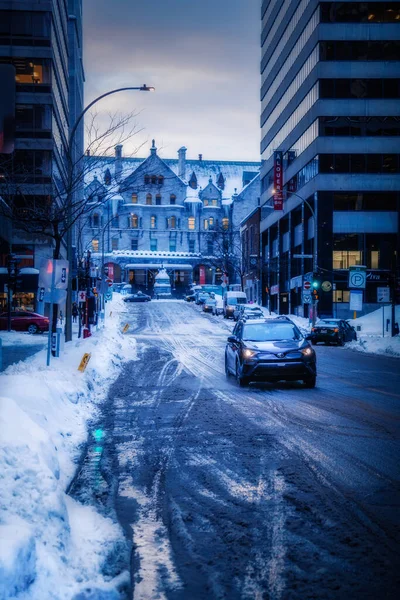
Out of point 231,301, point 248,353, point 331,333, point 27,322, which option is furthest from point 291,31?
point 248,353

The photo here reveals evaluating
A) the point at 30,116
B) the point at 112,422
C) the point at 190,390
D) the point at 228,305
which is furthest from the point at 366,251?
the point at 112,422

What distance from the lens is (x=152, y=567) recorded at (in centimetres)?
500

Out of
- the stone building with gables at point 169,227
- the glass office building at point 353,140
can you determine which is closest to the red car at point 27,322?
the glass office building at point 353,140

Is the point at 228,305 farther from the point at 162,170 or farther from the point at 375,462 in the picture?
the point at 375,462

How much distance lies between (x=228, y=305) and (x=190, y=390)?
4713 cm

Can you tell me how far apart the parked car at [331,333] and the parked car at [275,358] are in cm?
2168

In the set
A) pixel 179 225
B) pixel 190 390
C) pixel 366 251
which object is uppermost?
pixel 179 225

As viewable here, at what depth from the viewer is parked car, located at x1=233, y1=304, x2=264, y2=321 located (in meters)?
51.3

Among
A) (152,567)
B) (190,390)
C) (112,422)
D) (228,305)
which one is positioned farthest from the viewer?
(228,305)

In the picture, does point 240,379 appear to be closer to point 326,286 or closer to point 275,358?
point 275,358

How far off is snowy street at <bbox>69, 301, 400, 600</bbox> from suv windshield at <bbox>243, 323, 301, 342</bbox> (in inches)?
81.7

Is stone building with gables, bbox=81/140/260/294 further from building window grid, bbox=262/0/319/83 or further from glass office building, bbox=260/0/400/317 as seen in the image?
glass office building, bbox=260/0/400/317

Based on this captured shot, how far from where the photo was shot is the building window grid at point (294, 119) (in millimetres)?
55281

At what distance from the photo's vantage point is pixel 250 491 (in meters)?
6.98
